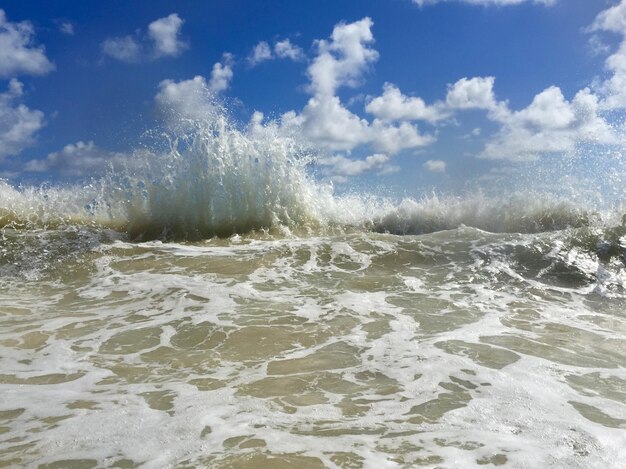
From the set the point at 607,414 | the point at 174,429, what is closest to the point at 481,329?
the point at 607,414

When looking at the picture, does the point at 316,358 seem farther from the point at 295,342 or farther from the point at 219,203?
the point at 219,203

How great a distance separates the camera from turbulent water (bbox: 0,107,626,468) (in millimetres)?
3006

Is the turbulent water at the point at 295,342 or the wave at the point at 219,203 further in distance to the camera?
the wave at the point at 219,203

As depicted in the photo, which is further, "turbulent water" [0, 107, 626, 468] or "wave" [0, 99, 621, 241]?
"wave" [0, 99, 621, 241]

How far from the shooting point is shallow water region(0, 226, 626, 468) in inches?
117

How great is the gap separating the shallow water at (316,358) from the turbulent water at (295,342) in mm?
21

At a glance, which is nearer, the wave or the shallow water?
the shallow water

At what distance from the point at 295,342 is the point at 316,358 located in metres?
0.50

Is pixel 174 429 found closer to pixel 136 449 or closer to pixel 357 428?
pixel 136 449

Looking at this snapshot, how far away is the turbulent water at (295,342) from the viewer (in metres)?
3.01

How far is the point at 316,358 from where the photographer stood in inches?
181

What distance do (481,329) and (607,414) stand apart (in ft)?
6.89

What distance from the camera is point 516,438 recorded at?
3.09 metres

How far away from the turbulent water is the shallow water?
2 centimetres
